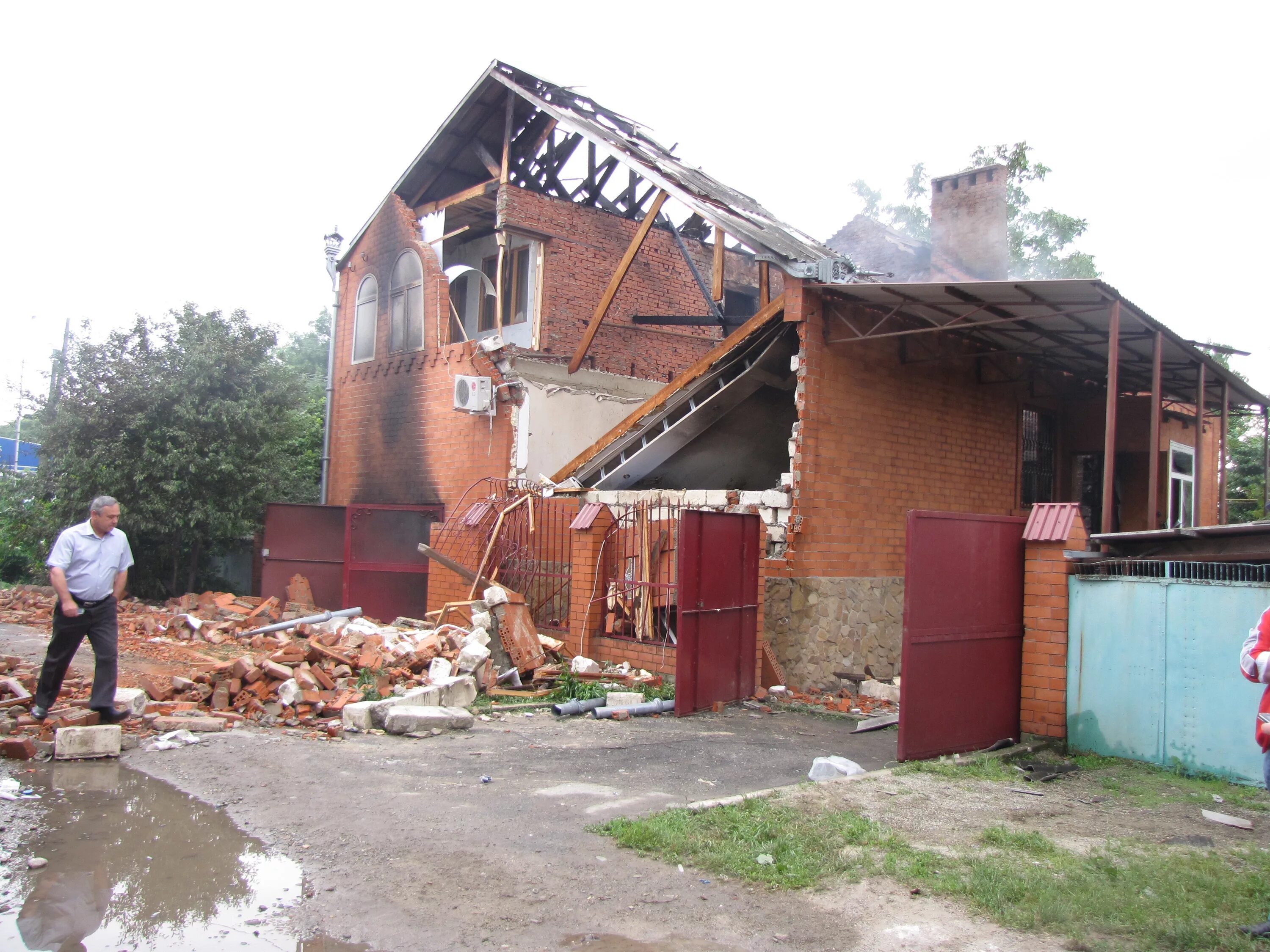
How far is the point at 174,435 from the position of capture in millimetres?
15297

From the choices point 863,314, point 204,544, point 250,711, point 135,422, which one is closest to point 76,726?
point 250,711

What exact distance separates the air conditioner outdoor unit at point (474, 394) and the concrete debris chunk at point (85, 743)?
822 centimetres

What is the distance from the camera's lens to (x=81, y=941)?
142 inches

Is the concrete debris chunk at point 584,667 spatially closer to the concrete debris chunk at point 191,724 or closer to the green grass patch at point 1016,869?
the concrete debris chunk at point 191,724

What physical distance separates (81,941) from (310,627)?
8.60m

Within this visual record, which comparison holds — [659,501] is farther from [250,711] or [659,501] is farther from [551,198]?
[551,198]

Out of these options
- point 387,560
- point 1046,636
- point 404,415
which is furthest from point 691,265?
point 1046,636

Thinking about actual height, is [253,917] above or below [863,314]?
below

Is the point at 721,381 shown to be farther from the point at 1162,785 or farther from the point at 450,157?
the point at 450,157

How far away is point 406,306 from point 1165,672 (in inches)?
519

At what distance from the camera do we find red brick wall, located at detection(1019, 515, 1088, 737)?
7.02 metres

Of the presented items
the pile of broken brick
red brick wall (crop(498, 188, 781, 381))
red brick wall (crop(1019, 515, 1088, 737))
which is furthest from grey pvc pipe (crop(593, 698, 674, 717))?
red brick wall (crop(498, 188, 781, 381))

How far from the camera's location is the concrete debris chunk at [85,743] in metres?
6.13

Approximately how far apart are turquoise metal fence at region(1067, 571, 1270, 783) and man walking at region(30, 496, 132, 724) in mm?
6940
